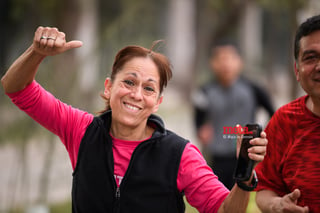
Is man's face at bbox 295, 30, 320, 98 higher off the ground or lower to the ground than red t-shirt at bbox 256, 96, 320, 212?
higher

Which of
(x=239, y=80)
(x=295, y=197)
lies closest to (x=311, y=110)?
(x=295, y=197)

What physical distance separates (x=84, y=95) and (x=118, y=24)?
3.20ft

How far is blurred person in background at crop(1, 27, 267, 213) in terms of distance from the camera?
86.8 inches

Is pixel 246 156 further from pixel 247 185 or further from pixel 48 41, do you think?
pixel 48 41

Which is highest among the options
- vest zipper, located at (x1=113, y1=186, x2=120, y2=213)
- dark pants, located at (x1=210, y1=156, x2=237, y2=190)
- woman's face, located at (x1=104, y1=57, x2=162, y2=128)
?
woman's face, located at (x1=104, y1=57, x2=162, y2=128)

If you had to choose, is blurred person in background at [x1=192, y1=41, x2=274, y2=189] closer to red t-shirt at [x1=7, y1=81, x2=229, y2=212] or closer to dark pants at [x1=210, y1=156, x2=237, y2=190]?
dark pants at [x1=210, y1=156, x2=237, y2=190]

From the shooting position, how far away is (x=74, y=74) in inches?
219

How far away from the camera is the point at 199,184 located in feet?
7.13

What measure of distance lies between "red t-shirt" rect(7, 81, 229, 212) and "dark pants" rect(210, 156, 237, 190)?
7.92 ft

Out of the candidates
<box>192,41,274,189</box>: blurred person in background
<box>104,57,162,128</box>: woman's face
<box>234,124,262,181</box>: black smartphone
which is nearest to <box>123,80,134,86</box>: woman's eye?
<box>104,57,162,128</box>: woman's face

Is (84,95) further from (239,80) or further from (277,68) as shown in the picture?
(277,68)

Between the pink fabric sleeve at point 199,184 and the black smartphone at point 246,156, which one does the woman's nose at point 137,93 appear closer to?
the pink fabric sleeve at point 199,184

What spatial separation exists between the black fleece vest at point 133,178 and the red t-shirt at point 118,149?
0.13ft

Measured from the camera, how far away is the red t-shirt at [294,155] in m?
2.11
